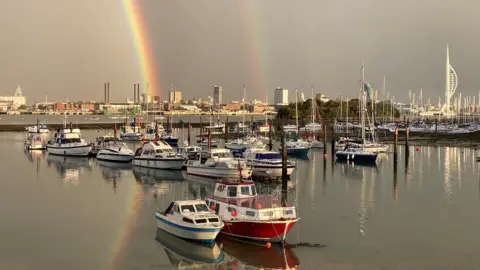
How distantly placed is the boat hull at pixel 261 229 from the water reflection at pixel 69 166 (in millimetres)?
21411

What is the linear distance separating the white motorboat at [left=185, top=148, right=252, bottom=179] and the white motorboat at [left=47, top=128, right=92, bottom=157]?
856 inches

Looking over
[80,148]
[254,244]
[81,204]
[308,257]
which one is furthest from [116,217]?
[80,148]

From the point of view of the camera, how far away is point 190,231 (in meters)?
21.1

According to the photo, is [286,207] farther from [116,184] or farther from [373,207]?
[116,184]

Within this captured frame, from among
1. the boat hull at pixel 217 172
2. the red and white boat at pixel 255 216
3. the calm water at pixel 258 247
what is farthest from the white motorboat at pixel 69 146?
the red and white boat at pixel 255 216

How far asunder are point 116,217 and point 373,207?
532 inches

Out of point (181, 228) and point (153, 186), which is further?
point (153, 186)

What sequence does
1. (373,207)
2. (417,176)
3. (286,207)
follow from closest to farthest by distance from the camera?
(286,207) < (373,207) < (417,176)

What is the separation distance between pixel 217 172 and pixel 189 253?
60.3 feet

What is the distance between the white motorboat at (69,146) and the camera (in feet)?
197

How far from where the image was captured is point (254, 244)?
21422 millimetres

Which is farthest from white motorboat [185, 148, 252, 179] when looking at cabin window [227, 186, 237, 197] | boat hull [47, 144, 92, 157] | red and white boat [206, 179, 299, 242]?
boat hull [47, 144, 92, 157]

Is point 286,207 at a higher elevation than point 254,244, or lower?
higher

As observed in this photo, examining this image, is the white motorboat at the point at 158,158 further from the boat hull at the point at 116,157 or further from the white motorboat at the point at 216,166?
the white motorboat at the point at 216,166
